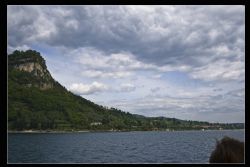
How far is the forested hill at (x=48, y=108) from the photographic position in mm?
131500

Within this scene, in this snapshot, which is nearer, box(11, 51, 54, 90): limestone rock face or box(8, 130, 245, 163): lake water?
box(8, 130, 245, 163): lake water

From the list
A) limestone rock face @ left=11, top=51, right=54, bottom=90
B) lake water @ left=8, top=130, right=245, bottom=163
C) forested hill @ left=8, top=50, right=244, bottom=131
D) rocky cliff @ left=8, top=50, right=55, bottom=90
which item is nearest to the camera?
lake water @ left=8, top=130, right=245, bottom=163

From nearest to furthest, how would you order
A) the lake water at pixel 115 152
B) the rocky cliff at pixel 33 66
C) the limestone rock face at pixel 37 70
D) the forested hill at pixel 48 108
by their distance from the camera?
the lake water at pixel 115 152
the forested hill at pixel 48 108
the limestone rock face at pixel 37 70
the rocky cliff at pixel 33 66

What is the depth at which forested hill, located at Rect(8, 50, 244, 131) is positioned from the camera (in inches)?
5177

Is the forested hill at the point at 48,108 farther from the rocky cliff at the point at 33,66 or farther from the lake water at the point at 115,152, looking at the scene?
the lake water at the point at 115,152

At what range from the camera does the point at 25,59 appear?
581ft

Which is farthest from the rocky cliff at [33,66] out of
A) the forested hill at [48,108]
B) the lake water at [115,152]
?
the lake water at [115,152]

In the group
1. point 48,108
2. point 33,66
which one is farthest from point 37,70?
point 48,108

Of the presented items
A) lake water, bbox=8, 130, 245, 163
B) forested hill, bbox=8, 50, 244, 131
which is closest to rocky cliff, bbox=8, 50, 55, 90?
forested hill, bbox=8, 50, 244, 131

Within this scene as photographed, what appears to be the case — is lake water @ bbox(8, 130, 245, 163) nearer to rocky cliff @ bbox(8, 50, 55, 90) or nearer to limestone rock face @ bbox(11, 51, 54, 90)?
limestone rock face @ bbox(11, 51, 54, 90)

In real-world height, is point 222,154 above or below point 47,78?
below
